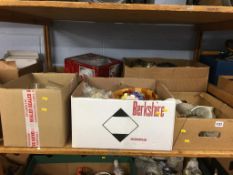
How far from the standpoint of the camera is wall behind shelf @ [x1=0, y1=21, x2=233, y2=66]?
151 cm

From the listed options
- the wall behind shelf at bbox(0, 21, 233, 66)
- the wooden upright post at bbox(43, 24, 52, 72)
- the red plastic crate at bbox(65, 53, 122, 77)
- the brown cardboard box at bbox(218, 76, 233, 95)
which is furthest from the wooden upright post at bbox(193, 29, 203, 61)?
the wooden upright post at bbox(43, 24, 52, 72)

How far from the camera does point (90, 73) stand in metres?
1.20

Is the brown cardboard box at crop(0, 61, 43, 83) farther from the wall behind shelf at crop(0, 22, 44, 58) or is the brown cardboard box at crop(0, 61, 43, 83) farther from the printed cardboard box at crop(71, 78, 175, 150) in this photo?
the wall behind shelf at crop(0, 22, 44, 58)

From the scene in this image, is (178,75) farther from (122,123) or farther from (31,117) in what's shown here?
(31,117)

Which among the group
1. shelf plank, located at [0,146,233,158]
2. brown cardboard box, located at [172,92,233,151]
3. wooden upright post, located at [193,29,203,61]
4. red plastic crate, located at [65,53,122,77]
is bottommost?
shelf plank, located at [0,146,233,158]

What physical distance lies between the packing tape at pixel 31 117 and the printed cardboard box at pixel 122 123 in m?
0.14

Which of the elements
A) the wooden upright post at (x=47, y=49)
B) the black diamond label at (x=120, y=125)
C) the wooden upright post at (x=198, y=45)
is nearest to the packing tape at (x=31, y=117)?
the black diamond label at (x=120, y=125)

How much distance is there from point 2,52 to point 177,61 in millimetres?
1214

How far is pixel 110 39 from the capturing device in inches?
60.2

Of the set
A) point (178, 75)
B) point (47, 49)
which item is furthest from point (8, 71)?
point (178, 75)

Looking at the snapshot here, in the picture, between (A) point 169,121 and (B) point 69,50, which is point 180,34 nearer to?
(B) point 69,50

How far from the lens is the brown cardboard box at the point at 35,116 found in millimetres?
791

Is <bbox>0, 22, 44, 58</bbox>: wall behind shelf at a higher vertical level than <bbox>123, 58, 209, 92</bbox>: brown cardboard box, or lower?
higher

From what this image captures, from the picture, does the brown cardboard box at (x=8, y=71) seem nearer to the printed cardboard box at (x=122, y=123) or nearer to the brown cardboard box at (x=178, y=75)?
the printed cardboard box at (x=122, y=123)
